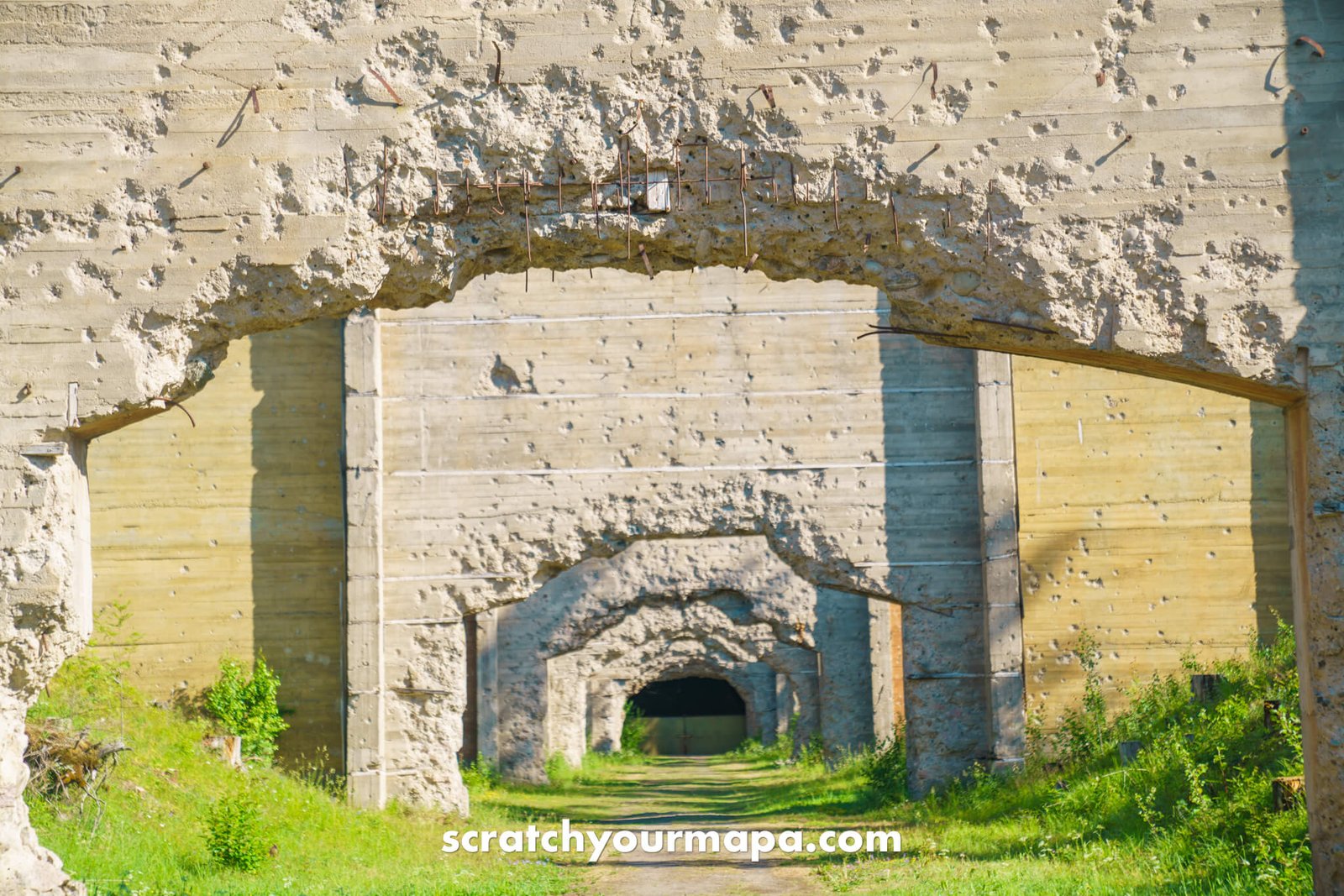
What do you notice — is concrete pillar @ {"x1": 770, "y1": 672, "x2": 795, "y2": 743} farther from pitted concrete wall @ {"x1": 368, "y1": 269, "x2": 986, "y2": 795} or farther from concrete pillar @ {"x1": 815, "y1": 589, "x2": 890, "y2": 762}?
pitted concrete wall @ {"x1": 368, "y1": 269, "x2": 986, "y2": 795}

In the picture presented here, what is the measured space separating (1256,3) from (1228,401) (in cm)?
590

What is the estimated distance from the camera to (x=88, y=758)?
8.54m

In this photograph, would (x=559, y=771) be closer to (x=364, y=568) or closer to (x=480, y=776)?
(x=480, y=776)

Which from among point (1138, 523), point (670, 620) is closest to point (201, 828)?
point (1138, 523)

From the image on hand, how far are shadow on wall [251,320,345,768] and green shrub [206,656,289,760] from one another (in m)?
0.19

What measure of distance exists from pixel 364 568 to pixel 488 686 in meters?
4.46

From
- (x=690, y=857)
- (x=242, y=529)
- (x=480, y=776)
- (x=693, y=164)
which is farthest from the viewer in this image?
(x=480, y=776)

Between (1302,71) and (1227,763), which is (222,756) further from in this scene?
(1302,71)

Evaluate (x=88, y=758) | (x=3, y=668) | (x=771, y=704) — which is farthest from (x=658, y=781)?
(x=3, y=668)

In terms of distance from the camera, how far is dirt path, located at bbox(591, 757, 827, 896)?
26.8 ft

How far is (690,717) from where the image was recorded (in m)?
28.6

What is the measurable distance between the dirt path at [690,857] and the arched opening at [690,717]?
8.48m

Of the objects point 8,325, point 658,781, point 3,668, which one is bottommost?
point 658,781

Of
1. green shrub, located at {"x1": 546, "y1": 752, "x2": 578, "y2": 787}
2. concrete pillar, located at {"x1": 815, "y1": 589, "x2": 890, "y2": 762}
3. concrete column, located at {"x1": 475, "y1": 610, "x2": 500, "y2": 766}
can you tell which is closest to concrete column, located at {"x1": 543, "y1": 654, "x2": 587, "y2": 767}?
green shrub, located at {"x1": 546, "y1": 752, "x2": 578, "y2": 787}
